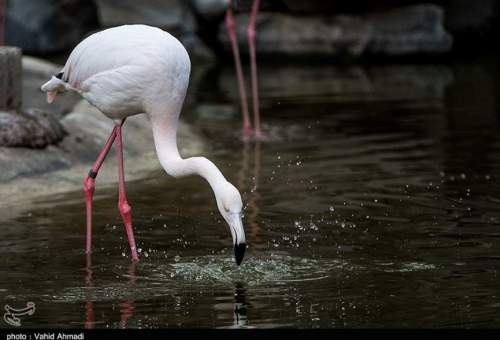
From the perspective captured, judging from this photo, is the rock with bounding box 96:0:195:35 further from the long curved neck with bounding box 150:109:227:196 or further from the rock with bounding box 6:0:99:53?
the long curved neck with bounding box 150:109:227:196

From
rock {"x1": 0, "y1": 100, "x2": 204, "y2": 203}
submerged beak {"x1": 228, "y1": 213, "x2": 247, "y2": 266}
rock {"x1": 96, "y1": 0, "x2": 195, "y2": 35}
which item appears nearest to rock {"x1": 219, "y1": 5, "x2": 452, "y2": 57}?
rock {"x1": 96, "y1": 0, "x2": 195, "y2": 35}

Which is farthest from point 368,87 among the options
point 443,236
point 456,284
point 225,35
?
point 456,284

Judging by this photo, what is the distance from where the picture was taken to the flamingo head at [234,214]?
5.50 metres

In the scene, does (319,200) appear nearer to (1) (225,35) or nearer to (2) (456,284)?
(2) (456,284)

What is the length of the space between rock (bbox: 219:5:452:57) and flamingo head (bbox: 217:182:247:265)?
11.5m

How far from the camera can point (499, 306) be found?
5211 mm

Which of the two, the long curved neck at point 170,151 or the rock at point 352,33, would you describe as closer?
the long curved neck at point 170,151

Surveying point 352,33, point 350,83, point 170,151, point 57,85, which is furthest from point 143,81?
point 352,33

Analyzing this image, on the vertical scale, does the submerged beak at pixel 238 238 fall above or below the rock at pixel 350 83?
below

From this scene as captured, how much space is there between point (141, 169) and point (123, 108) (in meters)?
2.52

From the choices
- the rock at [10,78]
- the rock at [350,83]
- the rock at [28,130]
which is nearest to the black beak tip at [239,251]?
the rock at [28,130]

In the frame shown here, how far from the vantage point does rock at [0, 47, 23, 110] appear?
8.66 metres

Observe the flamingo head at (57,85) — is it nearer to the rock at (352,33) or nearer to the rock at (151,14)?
the rock at (352,33)

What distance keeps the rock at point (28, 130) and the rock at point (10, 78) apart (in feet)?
0.30
